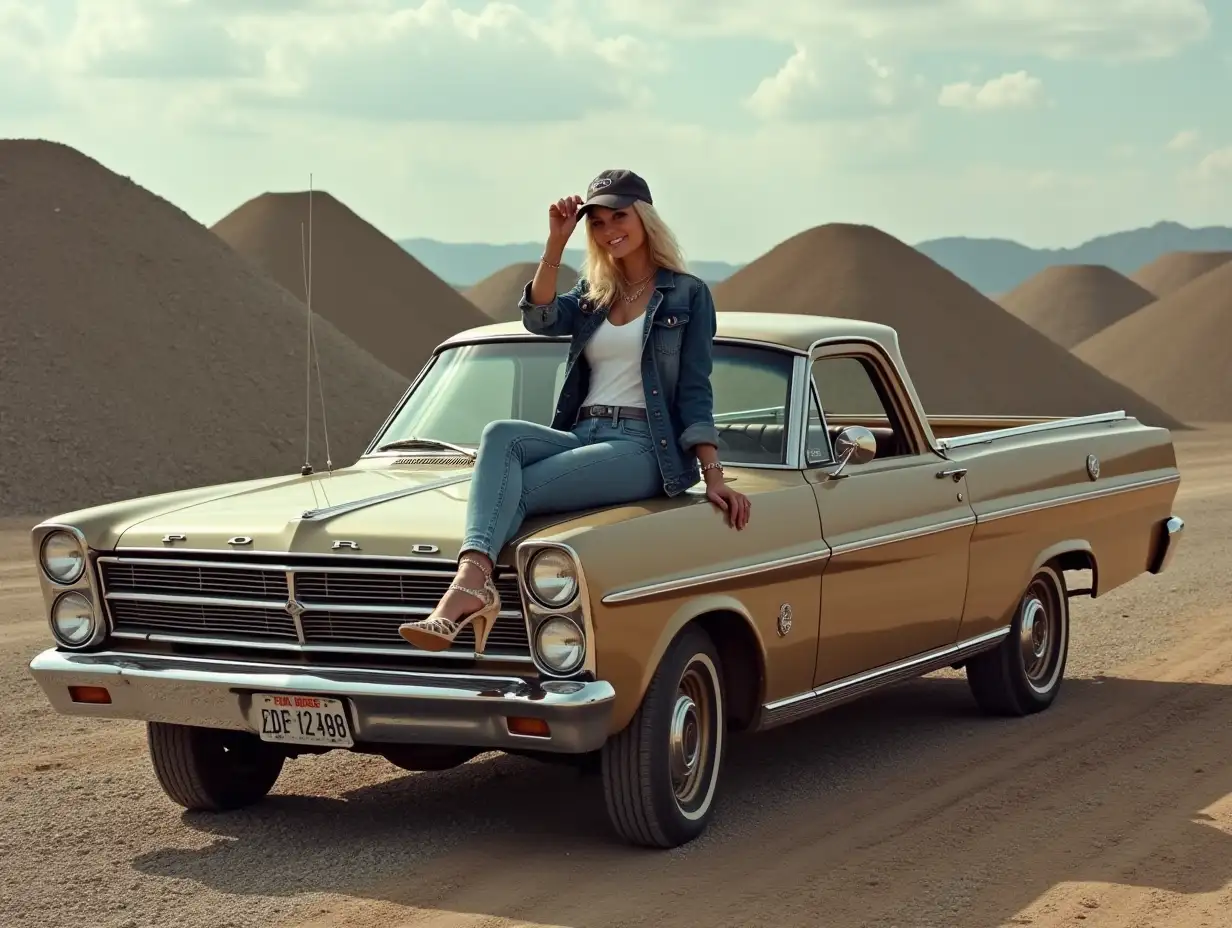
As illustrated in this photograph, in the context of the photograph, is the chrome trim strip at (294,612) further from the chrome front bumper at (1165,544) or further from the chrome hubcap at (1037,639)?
the chrome front bumper at (1165,544)

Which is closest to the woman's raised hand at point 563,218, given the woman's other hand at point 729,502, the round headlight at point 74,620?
the woman's other hand at point 729,502

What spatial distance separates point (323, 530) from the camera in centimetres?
609

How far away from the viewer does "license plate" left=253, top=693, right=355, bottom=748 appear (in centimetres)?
→ 591

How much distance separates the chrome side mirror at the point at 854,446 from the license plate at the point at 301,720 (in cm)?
216

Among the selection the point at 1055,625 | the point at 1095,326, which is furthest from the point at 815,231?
the point at 1055,625

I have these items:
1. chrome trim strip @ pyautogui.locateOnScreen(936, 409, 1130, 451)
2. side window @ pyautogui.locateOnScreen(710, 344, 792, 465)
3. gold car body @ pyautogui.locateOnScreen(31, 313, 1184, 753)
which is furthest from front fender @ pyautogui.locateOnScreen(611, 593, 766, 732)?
chrome trim strip @ pyautogui.locateOnScreen(936, 409, 1130, 451)

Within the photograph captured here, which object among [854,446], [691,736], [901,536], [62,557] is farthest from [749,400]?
[62,557]

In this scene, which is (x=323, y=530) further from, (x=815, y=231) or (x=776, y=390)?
(x=815, y=231)

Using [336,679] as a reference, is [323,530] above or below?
above

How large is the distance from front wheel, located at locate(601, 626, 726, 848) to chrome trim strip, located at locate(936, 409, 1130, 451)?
219 centimetres

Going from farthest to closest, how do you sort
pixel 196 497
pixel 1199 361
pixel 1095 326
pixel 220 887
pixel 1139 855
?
pixel 1095 326 → pixel 1199 361 → pixel 196 497 → pixel 1139 855 → pixel 220 887

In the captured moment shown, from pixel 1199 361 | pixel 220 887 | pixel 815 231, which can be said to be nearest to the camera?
pixel 220 887

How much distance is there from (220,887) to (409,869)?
0.58 m

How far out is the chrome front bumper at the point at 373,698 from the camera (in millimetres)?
5680
